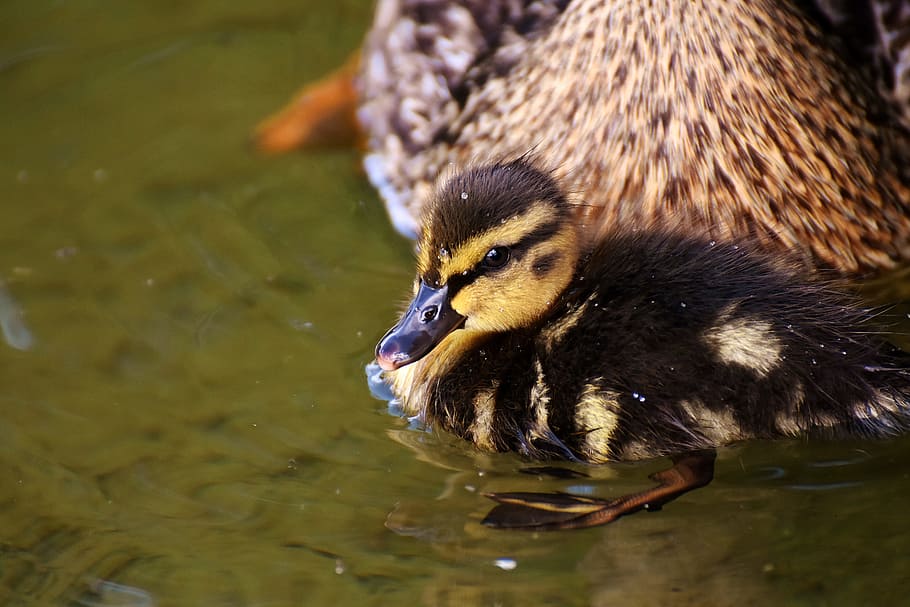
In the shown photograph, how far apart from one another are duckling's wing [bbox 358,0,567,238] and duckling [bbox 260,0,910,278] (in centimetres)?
10

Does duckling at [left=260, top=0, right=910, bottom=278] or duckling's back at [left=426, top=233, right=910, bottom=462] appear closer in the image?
duckling's back at [left=426, top=233, right=910, bottom=462]

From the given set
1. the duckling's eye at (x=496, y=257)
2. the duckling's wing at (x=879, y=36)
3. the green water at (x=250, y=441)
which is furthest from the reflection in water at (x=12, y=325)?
the duckling's wing at (x=879, y=36)

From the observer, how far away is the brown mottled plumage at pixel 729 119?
2174 millimetres

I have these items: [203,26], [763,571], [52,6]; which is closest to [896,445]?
[763,571]

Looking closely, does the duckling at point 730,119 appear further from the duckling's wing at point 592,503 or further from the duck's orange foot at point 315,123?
the duck's orange foot at point 315,123

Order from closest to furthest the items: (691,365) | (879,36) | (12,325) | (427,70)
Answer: (691,365) → (879,36) → (12,325) → (427,70)

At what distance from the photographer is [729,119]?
2.18 meters

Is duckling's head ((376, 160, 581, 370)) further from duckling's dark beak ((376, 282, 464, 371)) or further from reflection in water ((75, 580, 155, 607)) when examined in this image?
reflection in water ((75, 580, 155, 607))

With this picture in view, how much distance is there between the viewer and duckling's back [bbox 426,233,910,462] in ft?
6.25

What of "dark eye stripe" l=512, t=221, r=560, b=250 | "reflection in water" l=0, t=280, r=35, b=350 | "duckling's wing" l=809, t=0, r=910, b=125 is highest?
"duckling's wing" l=809, t=0, r=910, b=125

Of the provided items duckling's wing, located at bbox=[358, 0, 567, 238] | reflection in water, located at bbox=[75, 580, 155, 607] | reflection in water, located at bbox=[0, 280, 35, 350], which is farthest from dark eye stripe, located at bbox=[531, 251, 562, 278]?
reflection in water, located at bbox=[0, 280, 35, 350]

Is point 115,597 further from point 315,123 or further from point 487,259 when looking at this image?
point 315,123

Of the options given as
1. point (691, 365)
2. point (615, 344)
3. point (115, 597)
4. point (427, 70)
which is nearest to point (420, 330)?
point (615, 344)

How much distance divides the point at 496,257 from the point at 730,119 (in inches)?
18.6
